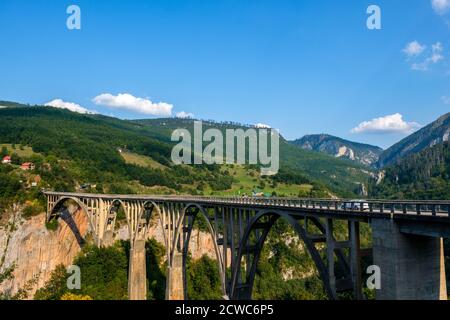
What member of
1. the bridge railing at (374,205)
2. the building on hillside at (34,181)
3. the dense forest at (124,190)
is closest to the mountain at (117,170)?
the dense forest at (124,190)

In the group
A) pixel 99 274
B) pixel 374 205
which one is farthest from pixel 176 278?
pixel 374 205

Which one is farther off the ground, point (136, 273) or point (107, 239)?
point (107, 239)

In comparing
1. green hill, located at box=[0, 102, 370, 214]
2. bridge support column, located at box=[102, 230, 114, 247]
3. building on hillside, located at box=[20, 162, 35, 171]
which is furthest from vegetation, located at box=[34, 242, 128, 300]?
building on hillside, located at box=[20, 162, 35, 171]

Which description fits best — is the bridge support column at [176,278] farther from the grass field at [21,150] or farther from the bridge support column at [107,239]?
→ the grass field at [21,150]

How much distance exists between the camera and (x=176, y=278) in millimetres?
49656

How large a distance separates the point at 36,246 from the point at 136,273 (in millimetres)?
28214

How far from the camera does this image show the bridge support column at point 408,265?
17.7 m

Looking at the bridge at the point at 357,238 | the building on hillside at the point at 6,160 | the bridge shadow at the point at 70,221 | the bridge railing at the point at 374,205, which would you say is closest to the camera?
the bridge railing at the point at 374,205

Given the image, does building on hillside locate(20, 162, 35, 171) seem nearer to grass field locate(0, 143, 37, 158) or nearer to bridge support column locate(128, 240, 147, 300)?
grass field locate(0, 143, 37, 158)

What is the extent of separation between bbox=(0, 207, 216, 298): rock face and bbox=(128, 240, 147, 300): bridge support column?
2106 cm

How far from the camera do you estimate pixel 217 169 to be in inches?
7215

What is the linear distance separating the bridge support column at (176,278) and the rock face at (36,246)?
99.6ft

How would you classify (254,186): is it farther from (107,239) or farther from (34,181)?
(107,239)

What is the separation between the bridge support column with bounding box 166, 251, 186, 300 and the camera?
161 feet
